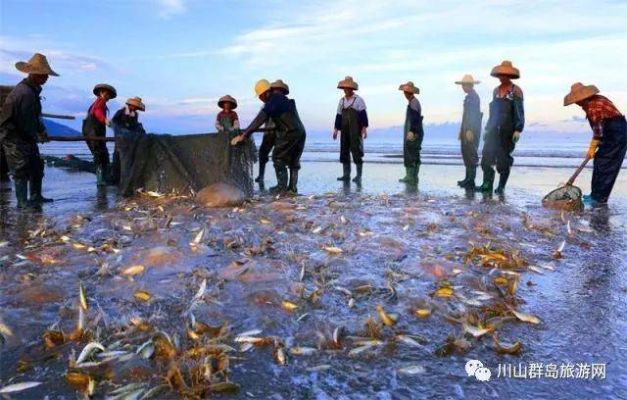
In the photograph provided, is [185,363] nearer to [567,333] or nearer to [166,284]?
[166,284]

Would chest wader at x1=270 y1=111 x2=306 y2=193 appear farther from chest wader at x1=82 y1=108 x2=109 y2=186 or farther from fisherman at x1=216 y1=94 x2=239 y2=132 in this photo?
chest wader at x1=82 y1=108 x2=109 y2=186

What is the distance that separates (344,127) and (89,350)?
11.1 metres

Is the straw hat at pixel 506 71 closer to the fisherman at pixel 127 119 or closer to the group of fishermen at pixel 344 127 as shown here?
the group of fishermen at pixel 344 127

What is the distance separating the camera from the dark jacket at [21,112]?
903 cm

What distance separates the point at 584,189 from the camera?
13805 millimetres

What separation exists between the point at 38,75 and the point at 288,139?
501 cm

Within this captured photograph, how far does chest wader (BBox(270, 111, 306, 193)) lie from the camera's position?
11122 mm

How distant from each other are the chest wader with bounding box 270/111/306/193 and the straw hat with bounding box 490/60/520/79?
439 centimetres

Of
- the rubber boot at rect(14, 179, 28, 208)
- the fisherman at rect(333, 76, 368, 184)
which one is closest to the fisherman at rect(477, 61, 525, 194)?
the fisherman at rect(333, 76, 368, 184)

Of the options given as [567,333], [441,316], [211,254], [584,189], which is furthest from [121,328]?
[584,189]

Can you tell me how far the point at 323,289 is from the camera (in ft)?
15.5

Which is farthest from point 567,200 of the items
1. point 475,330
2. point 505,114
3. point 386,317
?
point 386,317

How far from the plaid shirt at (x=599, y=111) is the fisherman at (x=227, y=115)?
8191mm

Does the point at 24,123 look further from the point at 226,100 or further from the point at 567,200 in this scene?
the point at 567,200
